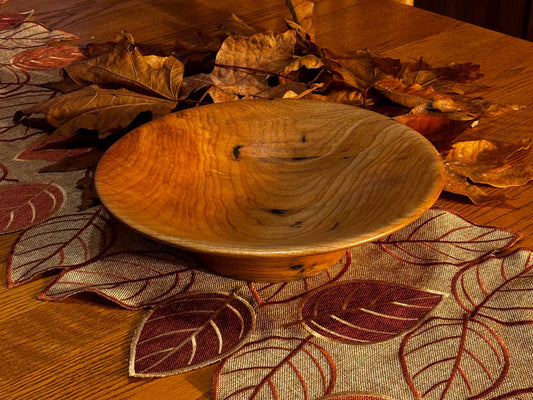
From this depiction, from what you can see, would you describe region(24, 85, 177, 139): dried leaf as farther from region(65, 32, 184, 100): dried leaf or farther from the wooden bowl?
the wooden bowl

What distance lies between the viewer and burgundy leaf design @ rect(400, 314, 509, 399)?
1.43 ft

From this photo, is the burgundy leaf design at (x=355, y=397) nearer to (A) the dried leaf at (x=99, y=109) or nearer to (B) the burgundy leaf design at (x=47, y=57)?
(A) the dried leaf at (x=99, y=109)

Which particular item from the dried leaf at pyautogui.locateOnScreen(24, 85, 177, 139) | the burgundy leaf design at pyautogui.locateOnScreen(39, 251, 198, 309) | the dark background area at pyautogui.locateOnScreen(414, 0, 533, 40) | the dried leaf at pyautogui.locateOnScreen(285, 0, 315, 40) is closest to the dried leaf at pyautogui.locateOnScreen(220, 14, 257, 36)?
the dried leaf at pyautogui.locateOnScreen(285, 0, 315, 40)

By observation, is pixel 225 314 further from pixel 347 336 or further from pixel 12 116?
pixel 12 116

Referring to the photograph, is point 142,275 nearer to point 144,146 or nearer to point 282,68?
point 144,146

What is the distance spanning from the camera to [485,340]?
475 millimetres

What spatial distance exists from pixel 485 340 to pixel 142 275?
10.7 inches

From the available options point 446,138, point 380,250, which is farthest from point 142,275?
point 446,138

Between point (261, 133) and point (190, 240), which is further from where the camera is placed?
point (261, 133)

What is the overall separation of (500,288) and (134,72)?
46cm

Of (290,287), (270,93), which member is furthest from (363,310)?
(270,93)

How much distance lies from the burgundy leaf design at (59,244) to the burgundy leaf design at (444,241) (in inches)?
10.0

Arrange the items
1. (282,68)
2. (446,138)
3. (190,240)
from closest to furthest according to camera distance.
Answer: (190,240)
(446,138)
(282,68)

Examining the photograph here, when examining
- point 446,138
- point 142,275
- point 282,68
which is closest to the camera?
point 142,275
